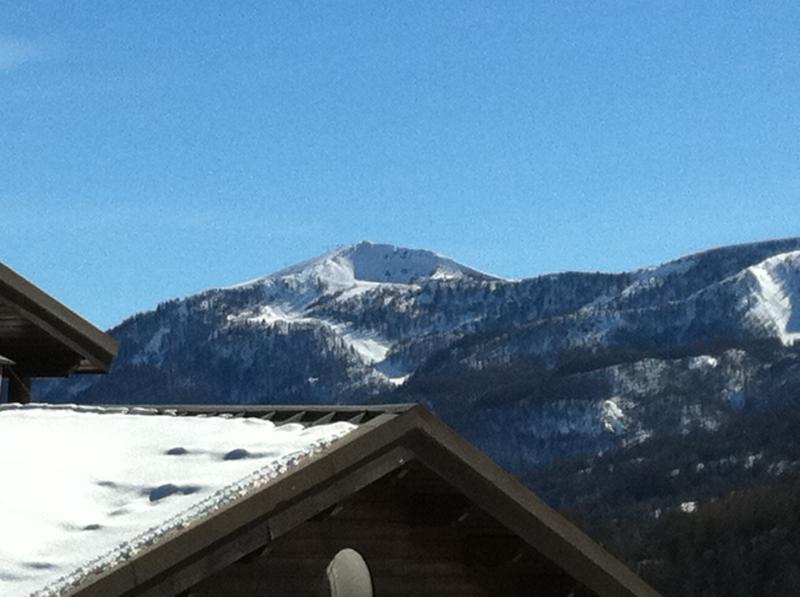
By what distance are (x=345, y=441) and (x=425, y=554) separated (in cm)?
223

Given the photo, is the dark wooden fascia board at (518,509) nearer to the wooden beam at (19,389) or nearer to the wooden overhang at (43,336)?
the wooden overhang at (43,336)

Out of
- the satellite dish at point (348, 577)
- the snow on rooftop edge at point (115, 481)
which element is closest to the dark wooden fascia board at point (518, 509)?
the snow on rooftop edge at point (115, 481)

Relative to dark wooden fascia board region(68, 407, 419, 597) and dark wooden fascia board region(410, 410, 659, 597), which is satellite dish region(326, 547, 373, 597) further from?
dark wooden fascia board region(410, 410, 659, 597)

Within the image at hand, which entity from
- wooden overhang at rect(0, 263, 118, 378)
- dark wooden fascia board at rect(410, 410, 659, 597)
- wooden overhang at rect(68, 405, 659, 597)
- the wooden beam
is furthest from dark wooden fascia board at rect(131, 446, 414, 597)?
the wooden beam

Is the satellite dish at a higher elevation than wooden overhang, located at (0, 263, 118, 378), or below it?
below

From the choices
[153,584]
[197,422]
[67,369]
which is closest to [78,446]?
[197,422]

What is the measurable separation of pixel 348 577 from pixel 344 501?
42.7 inches

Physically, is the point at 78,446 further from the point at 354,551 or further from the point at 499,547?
the point at 499,547

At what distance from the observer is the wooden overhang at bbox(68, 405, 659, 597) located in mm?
10305

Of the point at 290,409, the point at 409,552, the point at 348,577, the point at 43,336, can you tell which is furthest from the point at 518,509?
the point at 43,336

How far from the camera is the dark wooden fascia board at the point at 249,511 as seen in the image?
10.0m

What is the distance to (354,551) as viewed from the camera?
12102 millimetres

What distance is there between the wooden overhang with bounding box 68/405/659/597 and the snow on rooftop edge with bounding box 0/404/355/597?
0.13m

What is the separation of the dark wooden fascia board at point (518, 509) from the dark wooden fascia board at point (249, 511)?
0.87ft
